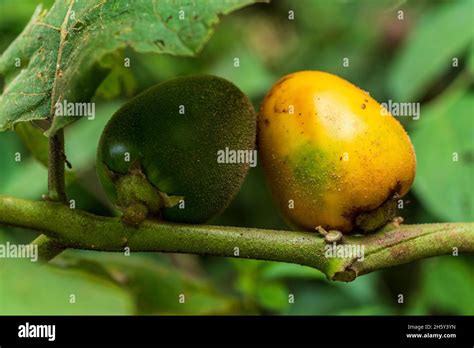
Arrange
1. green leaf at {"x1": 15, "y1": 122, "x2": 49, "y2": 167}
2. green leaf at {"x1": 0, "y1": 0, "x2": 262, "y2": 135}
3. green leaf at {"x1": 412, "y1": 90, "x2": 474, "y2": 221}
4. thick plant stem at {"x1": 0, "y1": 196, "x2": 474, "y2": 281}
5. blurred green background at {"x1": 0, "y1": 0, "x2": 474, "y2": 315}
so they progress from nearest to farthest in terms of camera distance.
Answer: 1. green leaf at {"x1": 0, "y1": 0, "x2": 262, "y2": 135}
2. thick plant stem at {"x1": 0, "y1": 196, "x2": 474, "y2": 281}
3. green leaf at {"x1": 15, "y1": 122, "x2": 49, "y2": 167}
4. blurred green background at {"x1": 0, "y1": 0, "x2": 474, "y2": 315}
5. green leaf at {"x1": 412, "y1": 90, "x2": 474, "y2": 221}

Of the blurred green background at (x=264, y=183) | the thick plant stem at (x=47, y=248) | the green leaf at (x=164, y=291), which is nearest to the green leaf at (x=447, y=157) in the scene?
the blurred green background at (x=264, y=183)

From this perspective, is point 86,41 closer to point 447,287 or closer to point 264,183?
point 447,287

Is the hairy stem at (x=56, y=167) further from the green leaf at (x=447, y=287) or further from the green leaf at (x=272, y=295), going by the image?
the green leaf at (x=447, y=287)

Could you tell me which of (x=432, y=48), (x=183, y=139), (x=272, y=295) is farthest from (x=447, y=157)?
(x=183, y=139)

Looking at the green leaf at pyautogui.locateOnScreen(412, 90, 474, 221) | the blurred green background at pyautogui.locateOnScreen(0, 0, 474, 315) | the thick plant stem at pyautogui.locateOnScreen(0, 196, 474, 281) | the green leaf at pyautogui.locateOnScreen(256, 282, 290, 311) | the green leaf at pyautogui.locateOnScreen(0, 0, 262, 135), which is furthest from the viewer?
the green leaf at pyautogui.locateOnScreen(412, 90, 474, 221)

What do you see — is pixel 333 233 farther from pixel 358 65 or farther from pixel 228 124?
pixel 358 65

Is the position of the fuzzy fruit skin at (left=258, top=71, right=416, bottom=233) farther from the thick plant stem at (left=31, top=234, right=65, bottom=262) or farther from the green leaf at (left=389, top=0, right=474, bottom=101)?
the green leaf at (left=389, top=0, right=474, bottom=101)

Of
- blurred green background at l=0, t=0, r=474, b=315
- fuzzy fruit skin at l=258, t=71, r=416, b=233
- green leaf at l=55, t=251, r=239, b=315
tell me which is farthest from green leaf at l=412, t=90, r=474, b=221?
fuzzy fruit skin at l=258, t=71, r=416, b=233
